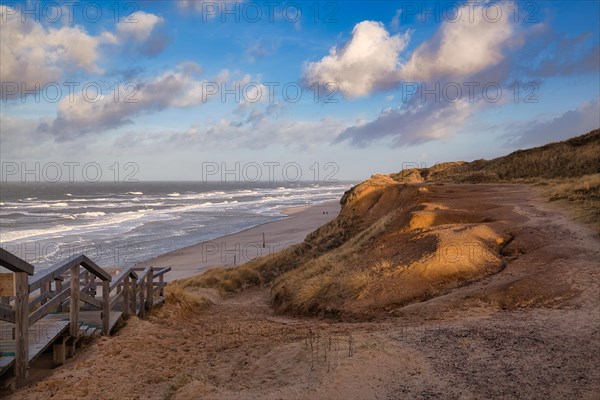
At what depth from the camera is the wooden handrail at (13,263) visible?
14.1ft

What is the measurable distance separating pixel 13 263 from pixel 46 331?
1.59 meters

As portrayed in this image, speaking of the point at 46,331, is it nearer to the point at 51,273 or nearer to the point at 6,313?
the point at 51,273

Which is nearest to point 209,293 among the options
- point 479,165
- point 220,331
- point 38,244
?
point 220,331

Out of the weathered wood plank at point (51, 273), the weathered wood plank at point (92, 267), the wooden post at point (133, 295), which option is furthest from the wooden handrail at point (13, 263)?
the wooden post at point (133, 295)

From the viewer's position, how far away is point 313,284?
37.5ft

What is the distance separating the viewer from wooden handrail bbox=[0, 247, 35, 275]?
4305 millimetres

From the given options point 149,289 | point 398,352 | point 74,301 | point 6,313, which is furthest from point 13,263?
point 149,289

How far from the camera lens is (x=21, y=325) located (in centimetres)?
484

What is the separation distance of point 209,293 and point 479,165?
35298 mm

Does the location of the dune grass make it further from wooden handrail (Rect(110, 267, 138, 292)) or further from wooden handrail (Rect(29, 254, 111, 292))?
wooden handrail (Rect(29, 254, 111, 292))

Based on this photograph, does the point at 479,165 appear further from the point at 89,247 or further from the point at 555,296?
the point at 555,296

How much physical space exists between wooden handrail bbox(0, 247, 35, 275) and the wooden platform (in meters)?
0.94

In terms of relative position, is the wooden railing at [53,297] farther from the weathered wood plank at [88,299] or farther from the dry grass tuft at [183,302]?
the dry grass tuft at [183,302]

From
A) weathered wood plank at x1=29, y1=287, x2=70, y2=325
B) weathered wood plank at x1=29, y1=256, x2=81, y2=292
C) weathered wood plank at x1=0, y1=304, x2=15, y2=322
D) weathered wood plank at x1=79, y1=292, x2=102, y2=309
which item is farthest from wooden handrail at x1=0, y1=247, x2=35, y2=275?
weathered wood plank at x1=79, y1=292, x2=102, y2=309
